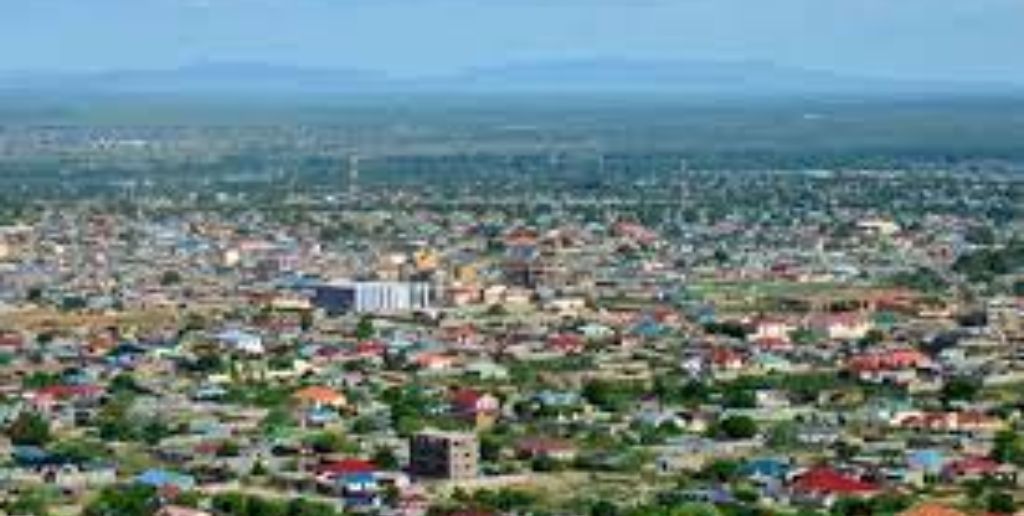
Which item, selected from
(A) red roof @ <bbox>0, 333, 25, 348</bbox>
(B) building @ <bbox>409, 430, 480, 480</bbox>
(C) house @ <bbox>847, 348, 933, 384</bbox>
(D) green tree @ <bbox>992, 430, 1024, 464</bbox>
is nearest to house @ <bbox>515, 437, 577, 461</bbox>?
(B) building @ <bbox>409, 430, 480, 480</bbox>

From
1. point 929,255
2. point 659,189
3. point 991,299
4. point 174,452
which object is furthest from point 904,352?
point 659,189

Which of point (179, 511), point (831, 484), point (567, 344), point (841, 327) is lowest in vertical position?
point (567, 344)

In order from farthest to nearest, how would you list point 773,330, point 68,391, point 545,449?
1. point 773,330
2. point 68,391
3. point 545,449

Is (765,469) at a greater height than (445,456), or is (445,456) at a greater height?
(445,456)

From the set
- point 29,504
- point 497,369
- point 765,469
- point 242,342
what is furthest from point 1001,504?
point 242,342

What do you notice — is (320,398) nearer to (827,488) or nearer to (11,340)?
(11,340)

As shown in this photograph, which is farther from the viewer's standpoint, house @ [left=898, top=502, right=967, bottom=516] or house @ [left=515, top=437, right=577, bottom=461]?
house @ [left=515, top=437, right=577, bottom=461]

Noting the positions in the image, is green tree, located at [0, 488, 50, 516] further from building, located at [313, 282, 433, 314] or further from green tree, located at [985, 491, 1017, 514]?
building, located at [313, 282, 433, 314]
